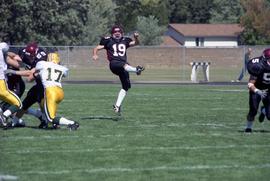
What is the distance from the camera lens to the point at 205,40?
80.0m

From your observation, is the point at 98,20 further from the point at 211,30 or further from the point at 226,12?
the point at 226,12

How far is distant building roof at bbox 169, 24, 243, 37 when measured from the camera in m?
77.6

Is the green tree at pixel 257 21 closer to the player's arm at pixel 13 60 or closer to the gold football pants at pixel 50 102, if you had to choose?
the player's arm at pixel 13 60

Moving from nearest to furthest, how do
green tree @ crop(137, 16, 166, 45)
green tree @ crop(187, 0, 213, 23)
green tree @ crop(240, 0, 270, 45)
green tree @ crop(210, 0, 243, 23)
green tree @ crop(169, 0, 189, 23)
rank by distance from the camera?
green tree @ crop(240, 0, 270, 45), green tree @ crop(137, 16, 166, 45), green tree @ crop(210, 0, 243, 23), green tree @ crop(187, 0, 213, 23), green tree @ crop(169, 0, 189, 23)

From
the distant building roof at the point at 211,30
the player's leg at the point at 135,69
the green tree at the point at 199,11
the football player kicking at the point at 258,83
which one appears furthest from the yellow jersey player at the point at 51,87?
the green tree at the point at 199,11

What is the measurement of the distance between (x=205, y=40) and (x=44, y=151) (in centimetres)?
7171

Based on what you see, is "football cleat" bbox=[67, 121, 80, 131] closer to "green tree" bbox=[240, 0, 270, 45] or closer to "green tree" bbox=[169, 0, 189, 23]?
"green tree" bbox=[240, 0, 270, 45]

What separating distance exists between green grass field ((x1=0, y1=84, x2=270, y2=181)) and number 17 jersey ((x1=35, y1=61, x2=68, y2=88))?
0.80 m

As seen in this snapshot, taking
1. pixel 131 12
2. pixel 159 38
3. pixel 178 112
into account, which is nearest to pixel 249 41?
pixel 159 38

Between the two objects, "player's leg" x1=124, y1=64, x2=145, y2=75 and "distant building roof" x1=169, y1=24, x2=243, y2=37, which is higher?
"player's leg" x1=124, y1=64, x2=145, y2=75

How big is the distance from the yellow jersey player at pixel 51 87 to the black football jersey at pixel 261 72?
2.99 meters

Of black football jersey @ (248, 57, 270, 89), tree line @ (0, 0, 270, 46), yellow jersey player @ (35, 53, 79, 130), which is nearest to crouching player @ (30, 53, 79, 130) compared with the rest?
yellow jersey player @ (35, 53, 79, 130)

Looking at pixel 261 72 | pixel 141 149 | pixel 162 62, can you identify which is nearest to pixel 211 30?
pixel 162 62

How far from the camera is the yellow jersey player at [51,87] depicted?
11195mm
